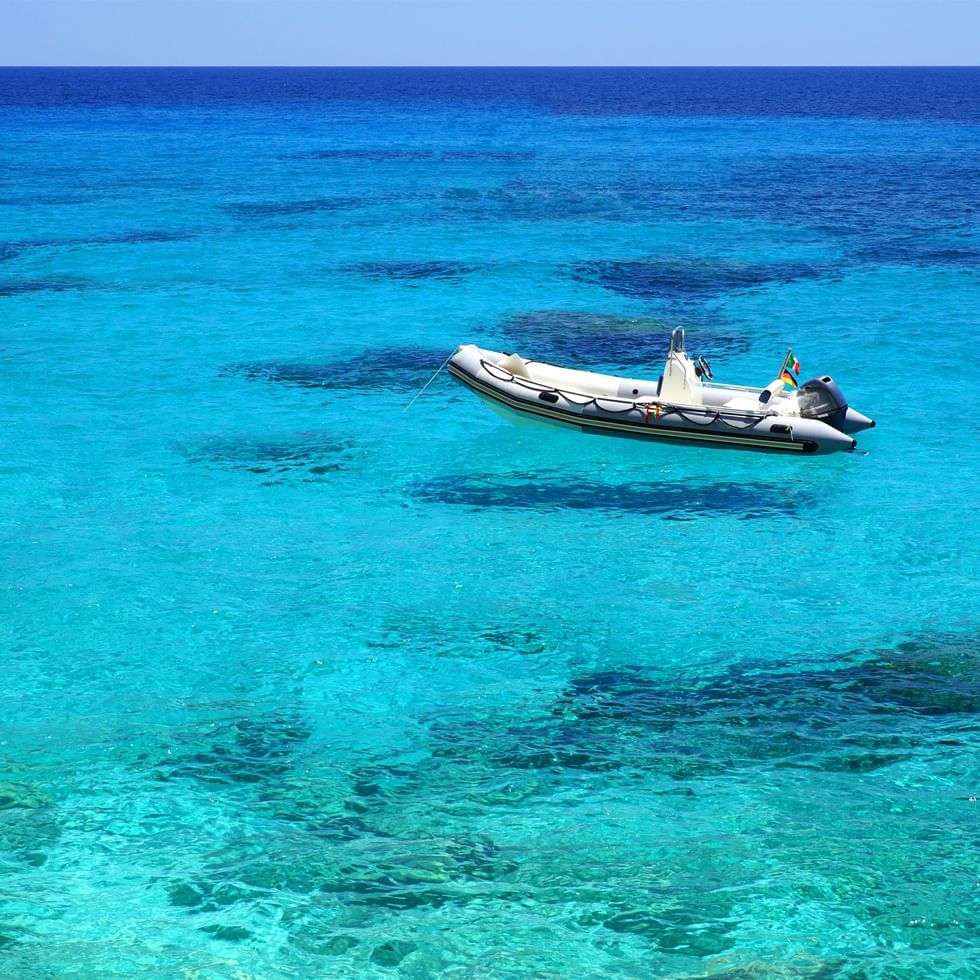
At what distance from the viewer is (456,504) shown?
18.4 meters

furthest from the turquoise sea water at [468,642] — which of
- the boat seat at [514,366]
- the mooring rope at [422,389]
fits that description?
the boat seat at [514,366]

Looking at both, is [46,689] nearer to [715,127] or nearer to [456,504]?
[456,504]

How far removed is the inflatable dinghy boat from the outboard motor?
0.06 feet

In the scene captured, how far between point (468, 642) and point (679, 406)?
737 cm

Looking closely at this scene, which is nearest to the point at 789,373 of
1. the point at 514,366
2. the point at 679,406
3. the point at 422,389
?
the point at 679,406

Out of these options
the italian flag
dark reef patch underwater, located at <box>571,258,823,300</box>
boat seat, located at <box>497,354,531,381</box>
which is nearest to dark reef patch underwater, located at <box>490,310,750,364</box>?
dark reef patch underwater, located at <box>571,258,823,300</box>

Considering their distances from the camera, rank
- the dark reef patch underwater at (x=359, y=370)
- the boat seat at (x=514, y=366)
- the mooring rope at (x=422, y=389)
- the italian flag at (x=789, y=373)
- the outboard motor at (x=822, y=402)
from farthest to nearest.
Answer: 1. the dark reef patch underwater at (x=359, y=370)
2. the mooring rope at (x=422, y=389)
3. the boat seat at (x=514, y=366)
4. the italian flag at (x=789, y=373)
5. the outboard motor at (x=822, y=402)

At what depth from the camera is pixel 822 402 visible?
64.4ft

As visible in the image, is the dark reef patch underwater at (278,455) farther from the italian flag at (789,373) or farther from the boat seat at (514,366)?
the italian flag at (789,373)

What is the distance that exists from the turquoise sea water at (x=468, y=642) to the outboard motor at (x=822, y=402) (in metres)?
0.87

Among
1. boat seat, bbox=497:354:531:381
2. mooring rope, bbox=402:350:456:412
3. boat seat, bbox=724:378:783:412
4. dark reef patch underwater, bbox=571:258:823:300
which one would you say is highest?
dark reef patch underwater, bbox=571:258:823:300

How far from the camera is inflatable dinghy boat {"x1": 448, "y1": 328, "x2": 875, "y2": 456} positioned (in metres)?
19.5

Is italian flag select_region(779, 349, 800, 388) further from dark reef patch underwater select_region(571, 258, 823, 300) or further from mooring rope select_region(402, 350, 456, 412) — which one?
dark reef patch underwater select_region(571, 258, 823, 300)

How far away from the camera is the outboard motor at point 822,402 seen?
19.6 metres
